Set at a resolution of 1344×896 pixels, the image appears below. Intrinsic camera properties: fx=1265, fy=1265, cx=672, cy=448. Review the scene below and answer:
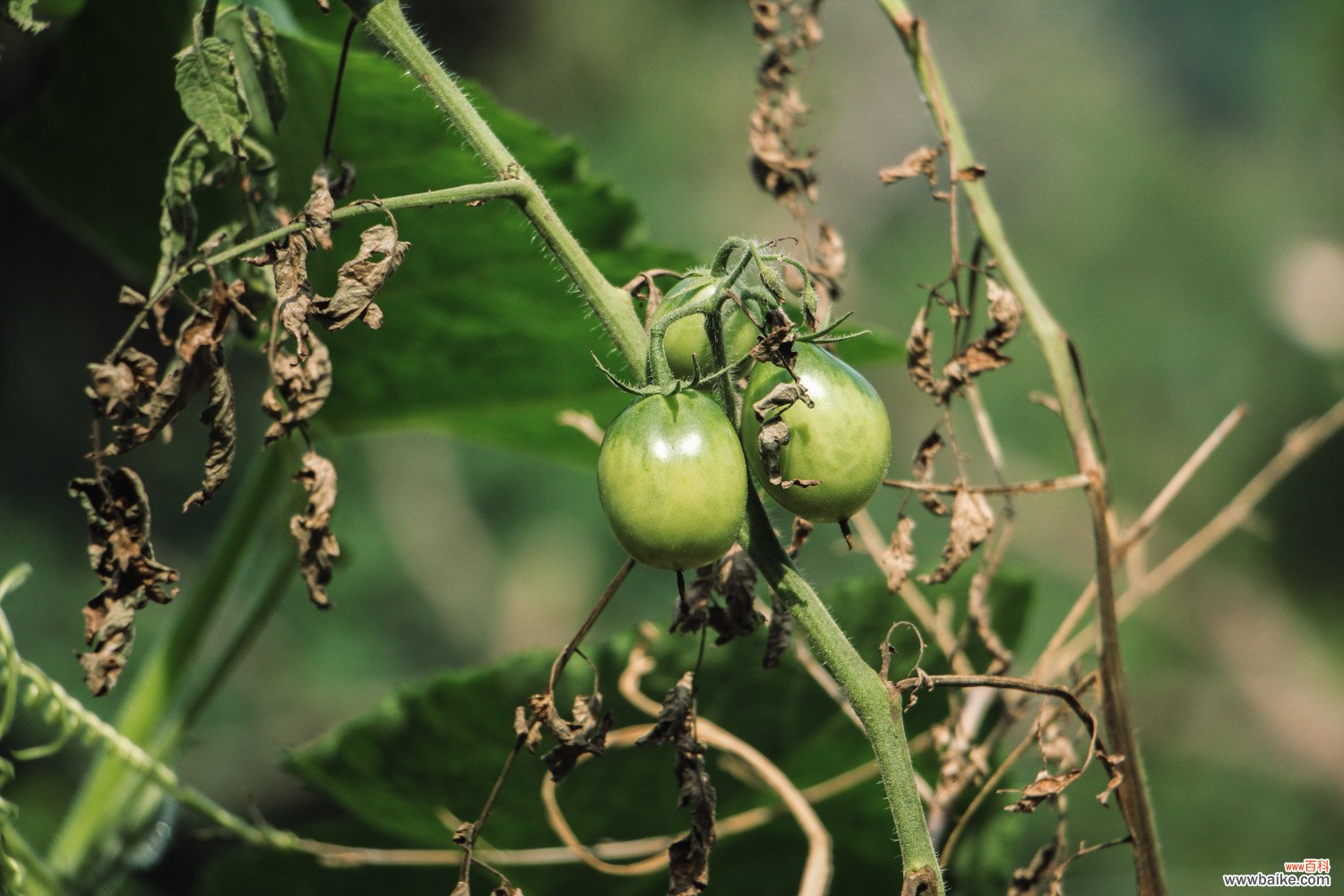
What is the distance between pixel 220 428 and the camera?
2.26 ft

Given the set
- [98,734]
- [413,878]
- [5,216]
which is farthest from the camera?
[5,216]

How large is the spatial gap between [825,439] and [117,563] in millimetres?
409

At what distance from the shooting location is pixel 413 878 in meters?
1.34

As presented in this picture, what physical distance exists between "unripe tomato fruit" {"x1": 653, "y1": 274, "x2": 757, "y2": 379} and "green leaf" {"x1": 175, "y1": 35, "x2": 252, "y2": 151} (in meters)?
0.26

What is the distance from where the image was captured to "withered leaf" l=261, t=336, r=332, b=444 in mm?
712

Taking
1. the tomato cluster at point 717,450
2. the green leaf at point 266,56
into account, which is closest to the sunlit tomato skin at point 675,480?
the tomato cluster at point 717,450

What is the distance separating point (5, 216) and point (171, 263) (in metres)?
3.54

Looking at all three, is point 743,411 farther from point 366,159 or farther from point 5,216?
point 5,216

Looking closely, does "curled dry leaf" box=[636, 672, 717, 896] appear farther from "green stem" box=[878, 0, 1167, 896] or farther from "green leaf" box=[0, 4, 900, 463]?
"green leaf" box=[0, 4, 900, 463]

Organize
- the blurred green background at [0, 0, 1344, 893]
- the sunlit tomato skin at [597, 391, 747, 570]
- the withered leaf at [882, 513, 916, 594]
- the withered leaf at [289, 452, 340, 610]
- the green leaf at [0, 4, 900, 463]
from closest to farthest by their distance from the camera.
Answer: the sunlit tomato skin at [597, 391, 747, 570], the withered leaf at [289, 452, 340, 610], the withered leaf at [882, 513, 916, 594], the green leaf at [0, 4, 900, 463], the blurred green background at [0, 0, 1344, 893]

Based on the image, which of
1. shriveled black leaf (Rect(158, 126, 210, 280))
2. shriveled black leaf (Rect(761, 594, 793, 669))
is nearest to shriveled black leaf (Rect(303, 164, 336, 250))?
shriveled black leaf (Rect(158, 126, 210, 280))

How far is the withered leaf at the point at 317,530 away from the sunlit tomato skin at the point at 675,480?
0.61 ft

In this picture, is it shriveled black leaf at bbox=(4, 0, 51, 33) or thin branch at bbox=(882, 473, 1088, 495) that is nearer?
shriveled black leaf at bbox=(4, 0, 51, 33)

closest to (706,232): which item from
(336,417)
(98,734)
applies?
(336,417)
